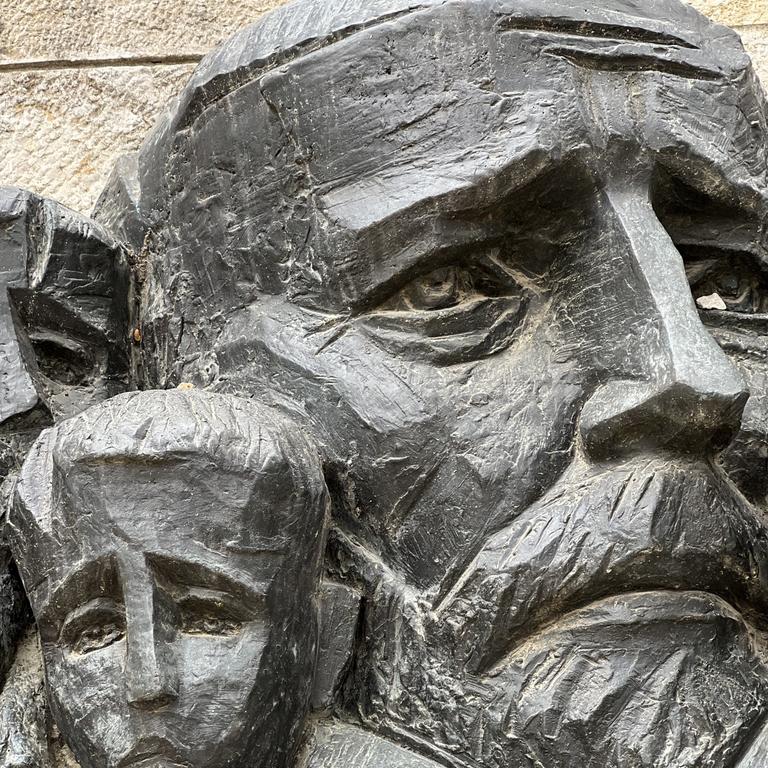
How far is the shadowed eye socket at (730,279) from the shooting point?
1.65 m

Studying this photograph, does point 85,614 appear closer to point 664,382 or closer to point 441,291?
point 441,291

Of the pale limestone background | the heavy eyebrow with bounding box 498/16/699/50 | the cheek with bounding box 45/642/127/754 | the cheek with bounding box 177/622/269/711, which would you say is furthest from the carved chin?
the pale limestone background

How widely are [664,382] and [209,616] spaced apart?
0.51 m

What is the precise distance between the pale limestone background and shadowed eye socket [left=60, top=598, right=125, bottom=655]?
1.03 meters

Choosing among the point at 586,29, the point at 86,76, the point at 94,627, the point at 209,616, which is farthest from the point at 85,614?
the point at 86,76

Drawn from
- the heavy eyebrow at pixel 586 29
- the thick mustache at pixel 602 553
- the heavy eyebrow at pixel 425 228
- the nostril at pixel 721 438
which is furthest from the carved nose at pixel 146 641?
the heavy eyebrow at pixel 586 29

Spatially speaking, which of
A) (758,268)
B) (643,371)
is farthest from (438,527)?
(758,268)

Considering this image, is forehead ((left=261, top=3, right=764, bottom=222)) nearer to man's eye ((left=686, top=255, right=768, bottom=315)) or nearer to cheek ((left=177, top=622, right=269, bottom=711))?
man's eye ((left=686, top=255, right=768, bottom=315))

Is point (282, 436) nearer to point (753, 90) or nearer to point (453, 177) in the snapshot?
point (453, 177)

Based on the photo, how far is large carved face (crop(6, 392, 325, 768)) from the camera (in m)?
1.33

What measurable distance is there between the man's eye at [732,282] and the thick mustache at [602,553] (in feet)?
0.94

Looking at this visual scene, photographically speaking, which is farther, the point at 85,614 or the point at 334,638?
the point at 334,638

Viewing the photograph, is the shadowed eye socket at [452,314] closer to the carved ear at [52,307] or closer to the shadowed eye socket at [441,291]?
the shadowed eye socket at [441,291]

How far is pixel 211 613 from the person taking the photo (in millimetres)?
1375
